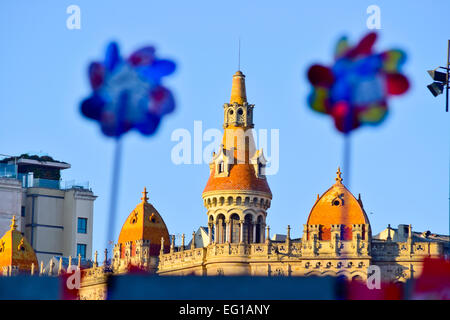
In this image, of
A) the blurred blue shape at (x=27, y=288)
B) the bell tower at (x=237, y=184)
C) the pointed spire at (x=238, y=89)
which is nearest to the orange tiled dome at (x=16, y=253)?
the bell tower at (x=237, y=184)

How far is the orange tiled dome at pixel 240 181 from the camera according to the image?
575 feet

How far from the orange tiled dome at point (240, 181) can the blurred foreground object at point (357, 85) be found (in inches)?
2209

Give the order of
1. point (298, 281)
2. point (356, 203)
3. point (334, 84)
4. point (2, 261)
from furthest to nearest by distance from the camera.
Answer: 1. point (2, 261)
2. point (356, 203)
3. point (334, 84)
4. point (298, 281)

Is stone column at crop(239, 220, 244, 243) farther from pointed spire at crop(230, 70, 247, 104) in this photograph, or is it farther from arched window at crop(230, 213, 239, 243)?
pointed spire at crop(230, 70, 247, 104)

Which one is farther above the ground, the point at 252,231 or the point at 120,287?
the point at 252,231

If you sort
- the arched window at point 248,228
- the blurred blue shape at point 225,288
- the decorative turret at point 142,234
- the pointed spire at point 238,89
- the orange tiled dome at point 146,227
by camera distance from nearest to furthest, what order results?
the blurred blue shape at point 225,288 < the arched window at point 248,228 < the pointed spire at point 238,89 < the decorative turret at point 142,234 < the orange tiled dome at point 146,227

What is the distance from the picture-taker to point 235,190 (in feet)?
573

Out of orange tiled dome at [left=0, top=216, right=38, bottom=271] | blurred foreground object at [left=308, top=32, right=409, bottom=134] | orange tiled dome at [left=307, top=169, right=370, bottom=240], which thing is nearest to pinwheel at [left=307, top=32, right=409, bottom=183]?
blurred foreground object at [left=308, top=32, right=409, bottom=134]

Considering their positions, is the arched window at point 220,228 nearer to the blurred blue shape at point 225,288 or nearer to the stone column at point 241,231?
the stone column at point 241,231

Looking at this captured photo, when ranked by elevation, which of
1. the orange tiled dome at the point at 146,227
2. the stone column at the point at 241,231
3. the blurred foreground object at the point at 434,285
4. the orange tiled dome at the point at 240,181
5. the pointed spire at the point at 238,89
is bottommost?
the blurred foreground object at the point at 434,285

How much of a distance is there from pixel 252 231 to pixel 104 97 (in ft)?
188

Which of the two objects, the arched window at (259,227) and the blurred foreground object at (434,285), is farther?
the arched window at (259,227)
